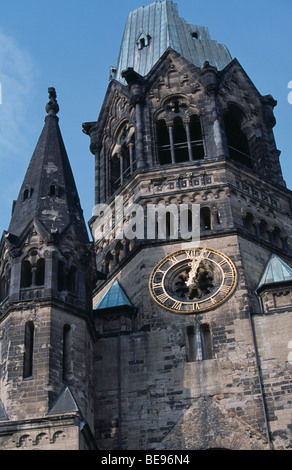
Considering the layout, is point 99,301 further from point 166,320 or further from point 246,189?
point 246,189

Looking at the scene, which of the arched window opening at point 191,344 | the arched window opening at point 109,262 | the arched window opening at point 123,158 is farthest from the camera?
the arched window opening at point 123,158

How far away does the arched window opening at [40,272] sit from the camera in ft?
Answer: 103

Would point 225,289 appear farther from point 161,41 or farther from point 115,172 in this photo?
point 161,41

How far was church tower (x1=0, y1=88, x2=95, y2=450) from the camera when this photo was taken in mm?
26969

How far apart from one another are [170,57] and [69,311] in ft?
52.8

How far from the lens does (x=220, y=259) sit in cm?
3438

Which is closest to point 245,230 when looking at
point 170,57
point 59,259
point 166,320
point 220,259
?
point 220,259

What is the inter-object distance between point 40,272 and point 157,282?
4501 mm

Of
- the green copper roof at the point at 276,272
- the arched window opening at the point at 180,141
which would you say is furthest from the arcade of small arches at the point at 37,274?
the arched window opening at the point at 180,141

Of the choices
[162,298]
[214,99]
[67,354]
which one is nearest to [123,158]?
[214,99]

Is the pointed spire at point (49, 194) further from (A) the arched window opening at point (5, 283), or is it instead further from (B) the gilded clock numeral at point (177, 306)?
(B) the gilded clock numeral at point (177, 306)

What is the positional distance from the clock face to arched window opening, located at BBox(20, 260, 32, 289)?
450 cm

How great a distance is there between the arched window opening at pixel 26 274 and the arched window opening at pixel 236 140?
11.9 metres

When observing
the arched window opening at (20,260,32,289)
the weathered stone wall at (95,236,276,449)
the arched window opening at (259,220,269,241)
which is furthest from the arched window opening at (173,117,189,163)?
the arched window opening at (20,260,32,289)
